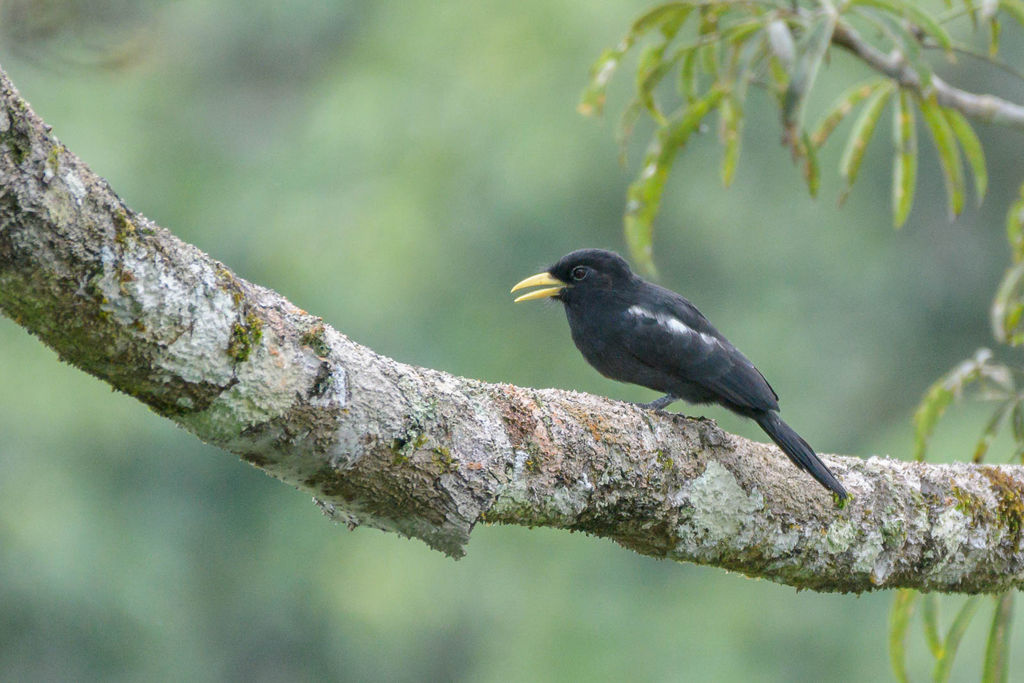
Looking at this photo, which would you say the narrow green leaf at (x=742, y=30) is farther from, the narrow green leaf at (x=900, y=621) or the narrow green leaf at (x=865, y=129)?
the narrow green leaf at (x=900, y=621)

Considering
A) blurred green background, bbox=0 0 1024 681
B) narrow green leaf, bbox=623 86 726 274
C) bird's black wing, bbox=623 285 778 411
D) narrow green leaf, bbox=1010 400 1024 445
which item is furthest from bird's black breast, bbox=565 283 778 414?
blurred green background, bbox=0 0 1024 681

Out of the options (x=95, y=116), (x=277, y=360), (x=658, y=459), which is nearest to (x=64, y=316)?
(x=277, y=360)

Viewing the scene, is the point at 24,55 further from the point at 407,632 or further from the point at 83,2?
the point at 407,632

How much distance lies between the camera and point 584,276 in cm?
423

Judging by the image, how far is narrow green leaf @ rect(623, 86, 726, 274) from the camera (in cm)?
364

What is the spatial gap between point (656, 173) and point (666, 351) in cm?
58

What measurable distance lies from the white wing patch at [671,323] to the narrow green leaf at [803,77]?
2.47 ft

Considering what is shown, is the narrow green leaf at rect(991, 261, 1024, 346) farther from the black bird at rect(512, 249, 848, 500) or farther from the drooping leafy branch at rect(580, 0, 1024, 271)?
the black bird at rect(512, 249, 848, 500)

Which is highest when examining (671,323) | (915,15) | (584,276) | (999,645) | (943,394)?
(915,15)

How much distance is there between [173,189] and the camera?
36.1 ft

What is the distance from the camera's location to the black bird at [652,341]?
3699 mm

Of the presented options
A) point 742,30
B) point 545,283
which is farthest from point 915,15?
point 545,283

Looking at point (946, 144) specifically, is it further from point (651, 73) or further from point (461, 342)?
point (461, 342)

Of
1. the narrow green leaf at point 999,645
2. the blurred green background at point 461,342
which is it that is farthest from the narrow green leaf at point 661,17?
the blurred green background at point 461,342
